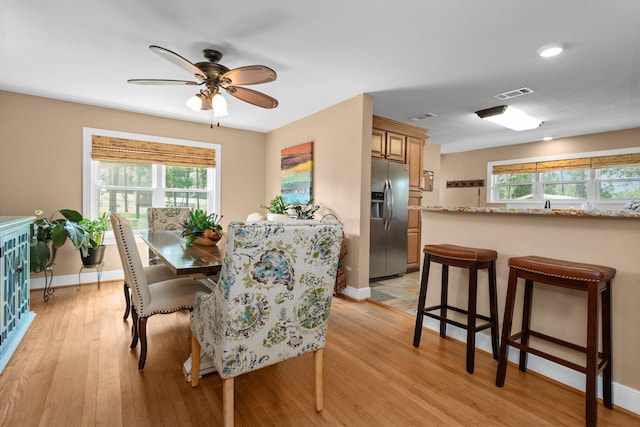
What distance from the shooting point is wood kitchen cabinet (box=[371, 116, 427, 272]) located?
14.2ft

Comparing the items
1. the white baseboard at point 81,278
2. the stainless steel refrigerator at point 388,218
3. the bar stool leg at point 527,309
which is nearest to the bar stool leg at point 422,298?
the bar stool leg at point 527,309

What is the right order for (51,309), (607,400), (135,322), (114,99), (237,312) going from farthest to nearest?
(114,99) → (51,309) → (135,322) → (607,400) → (237,312)

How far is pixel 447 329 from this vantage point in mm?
2615

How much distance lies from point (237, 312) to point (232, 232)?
0.36 m

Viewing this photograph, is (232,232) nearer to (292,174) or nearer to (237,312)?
(237,312)

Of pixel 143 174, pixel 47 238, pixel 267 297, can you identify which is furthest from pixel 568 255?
pixel 143 174

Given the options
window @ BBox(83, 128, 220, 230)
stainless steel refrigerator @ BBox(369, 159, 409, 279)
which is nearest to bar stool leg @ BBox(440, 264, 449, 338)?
stainless steel refrigerator @ BBox(369, 159, 409, 279)

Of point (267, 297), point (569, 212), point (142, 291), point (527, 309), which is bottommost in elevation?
point (527, 309)

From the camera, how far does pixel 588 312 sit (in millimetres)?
1556

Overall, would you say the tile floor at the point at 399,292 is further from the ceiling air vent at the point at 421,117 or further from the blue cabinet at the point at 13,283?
the blue cabinet at the point at 13,283

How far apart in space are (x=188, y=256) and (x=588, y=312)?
2.23 metres

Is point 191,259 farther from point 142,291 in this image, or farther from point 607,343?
point 607,343

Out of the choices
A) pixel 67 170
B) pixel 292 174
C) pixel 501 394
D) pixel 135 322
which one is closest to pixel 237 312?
pixel 135 322

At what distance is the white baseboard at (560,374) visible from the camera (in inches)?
66.9
